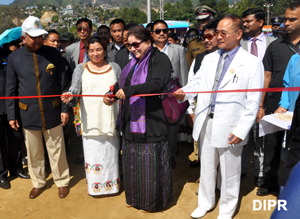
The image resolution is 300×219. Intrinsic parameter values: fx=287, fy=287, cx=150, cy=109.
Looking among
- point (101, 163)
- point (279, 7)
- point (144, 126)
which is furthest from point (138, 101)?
point (279, 7)

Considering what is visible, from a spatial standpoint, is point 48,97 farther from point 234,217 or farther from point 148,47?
point 234,217

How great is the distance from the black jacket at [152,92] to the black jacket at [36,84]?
3.02ft

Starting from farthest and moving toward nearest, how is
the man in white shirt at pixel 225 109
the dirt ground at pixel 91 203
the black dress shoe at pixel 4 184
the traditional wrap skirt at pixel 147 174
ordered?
the black dress shoe at pixel 4 184 → the dirt ground at pixel 91 203 → the traditional wrap skirt at pixel 147 174 → the man in white shirt at pixel 225 109

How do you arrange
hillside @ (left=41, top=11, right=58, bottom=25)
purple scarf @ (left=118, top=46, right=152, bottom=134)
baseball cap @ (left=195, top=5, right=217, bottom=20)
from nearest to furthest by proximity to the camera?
purple scarf @ (left=118, top=46, right=152, bottom=134) < baseball cap @ (left=195, top=5, right=217, bottom=20) < hillside @ (left=41, top=11, right=58, bottom=25)

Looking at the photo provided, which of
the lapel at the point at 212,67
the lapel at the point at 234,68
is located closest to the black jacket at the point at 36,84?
the lapel at the point at 212,67

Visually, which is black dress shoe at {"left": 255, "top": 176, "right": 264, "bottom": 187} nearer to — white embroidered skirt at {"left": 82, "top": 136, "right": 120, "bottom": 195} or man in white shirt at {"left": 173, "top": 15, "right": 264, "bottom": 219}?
man in white shirt at {"left": 173, "top": 15, "right": 264, "bottom": 219}

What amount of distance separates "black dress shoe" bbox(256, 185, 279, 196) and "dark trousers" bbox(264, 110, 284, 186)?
5 centimetres

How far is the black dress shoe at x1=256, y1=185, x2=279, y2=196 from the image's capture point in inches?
146

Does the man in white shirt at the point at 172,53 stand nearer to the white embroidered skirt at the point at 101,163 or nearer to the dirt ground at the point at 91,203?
the dirt ground at the point at 91,203

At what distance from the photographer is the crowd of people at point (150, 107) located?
295cm

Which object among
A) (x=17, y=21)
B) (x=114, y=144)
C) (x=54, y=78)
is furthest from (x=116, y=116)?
(x=17, y=21)

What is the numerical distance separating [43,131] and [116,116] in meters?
0.98

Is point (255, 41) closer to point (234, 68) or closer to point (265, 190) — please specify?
point (234, 68)

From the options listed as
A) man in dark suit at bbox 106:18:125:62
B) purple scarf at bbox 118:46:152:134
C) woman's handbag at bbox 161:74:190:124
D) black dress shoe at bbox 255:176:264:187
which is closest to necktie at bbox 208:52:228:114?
woman's handbag at bbox 161:74:190:124
